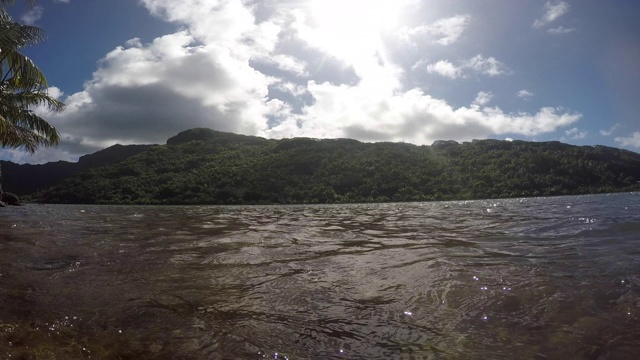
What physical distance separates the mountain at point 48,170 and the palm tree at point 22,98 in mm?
94750

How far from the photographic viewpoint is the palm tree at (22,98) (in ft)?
46.2

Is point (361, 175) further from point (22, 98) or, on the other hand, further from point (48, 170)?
point (48, 170)

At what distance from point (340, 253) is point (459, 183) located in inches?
2255

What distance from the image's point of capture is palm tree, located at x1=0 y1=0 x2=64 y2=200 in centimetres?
1409

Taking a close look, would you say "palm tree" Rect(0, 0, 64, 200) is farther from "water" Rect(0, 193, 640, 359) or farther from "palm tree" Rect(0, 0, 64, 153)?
"water" Rect(0, 193, 640, 359)

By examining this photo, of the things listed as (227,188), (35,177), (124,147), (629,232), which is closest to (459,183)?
(227,188)

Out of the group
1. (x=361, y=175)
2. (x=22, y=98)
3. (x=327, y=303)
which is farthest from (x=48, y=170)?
(x=327, y=303)

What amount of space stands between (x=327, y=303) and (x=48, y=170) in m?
162

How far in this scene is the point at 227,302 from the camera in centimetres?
312

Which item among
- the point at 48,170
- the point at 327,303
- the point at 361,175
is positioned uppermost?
the point at 48,170

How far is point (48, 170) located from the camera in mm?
132000

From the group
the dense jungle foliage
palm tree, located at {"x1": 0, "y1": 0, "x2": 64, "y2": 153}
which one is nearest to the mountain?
the dense jungle foliage

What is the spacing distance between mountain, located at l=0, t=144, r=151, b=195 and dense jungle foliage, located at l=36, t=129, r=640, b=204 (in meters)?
41.9

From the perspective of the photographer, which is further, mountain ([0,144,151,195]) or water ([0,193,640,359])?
mountain ([0,144,151,195])
